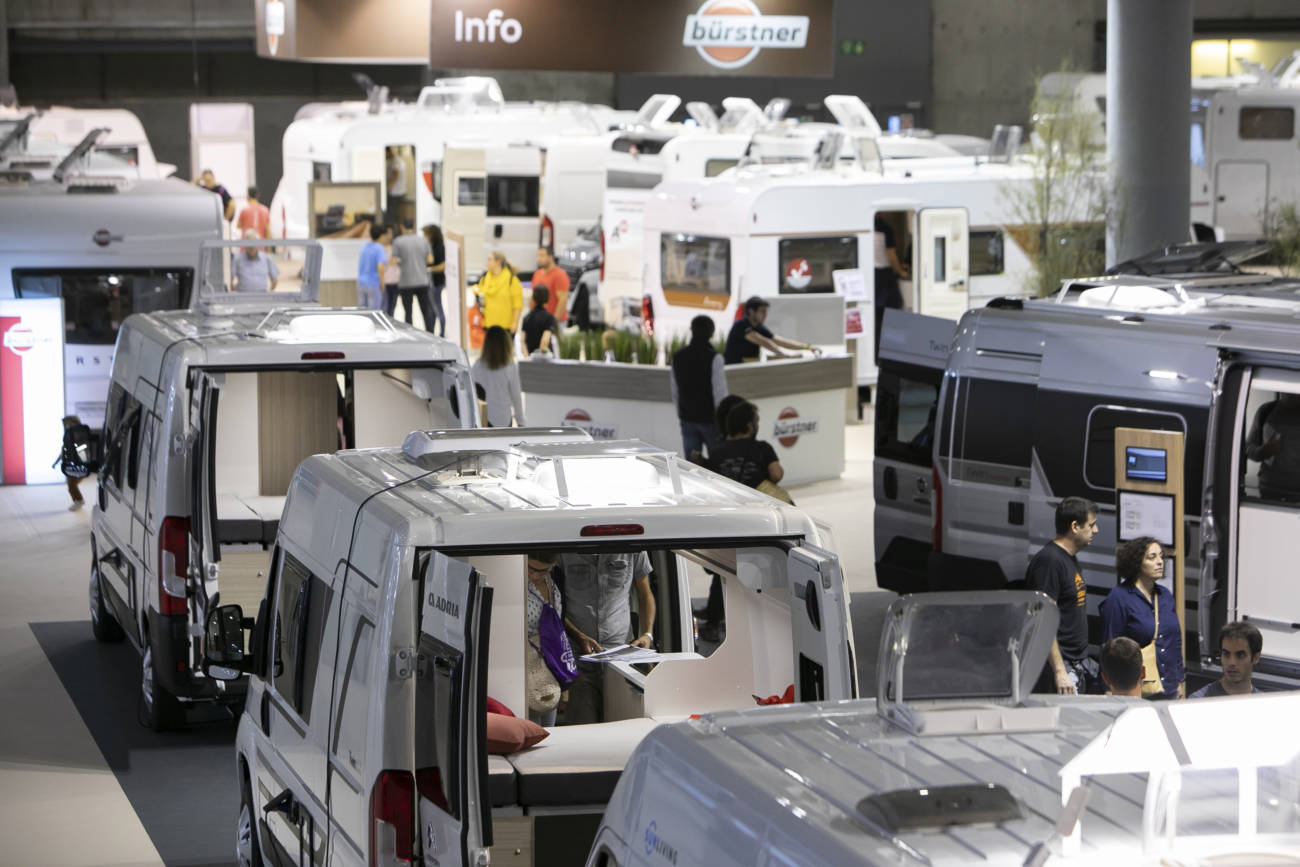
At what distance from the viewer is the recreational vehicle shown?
9.52 metres

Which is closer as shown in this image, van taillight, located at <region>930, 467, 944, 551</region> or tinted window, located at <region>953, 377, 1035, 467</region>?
tinted window, located at <region>953, 377, 1035, 467</region>

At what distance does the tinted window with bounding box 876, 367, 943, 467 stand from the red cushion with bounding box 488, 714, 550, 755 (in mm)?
6293

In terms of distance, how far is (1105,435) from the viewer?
10.1 m

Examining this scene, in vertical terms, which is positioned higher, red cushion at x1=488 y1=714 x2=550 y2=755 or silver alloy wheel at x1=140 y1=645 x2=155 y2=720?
red cushion at x1=488 y1=714 x2=550 y2=755

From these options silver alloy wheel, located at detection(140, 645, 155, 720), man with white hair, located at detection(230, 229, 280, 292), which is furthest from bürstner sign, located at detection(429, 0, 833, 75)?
silver alloy wheel, located at detection(140, 645, 155, 720)

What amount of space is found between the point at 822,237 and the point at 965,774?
16.7 meters

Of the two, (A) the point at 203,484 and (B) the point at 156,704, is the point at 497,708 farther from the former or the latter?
(B) the point at 156,704

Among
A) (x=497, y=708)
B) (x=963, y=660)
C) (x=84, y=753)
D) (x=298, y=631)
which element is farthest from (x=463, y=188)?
(x=963, y=660)

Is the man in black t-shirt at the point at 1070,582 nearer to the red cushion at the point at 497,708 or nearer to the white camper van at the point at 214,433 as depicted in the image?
the white camper van at the point at 214,433

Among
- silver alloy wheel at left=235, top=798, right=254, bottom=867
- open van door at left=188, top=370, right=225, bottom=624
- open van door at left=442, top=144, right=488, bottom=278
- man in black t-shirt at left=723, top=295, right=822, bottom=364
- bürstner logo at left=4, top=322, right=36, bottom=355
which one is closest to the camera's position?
silver alloy wheel at left=235, top=798, right=254, bottom=867

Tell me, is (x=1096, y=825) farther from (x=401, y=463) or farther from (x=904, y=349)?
(x=904, y=349)

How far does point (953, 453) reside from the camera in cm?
1109

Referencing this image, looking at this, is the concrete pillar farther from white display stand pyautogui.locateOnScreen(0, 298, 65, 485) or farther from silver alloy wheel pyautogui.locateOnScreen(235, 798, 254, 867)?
silver alloy wheel pyautogui.locateOnScreen(235, 798, 254, 867)

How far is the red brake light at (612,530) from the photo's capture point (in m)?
5.66
